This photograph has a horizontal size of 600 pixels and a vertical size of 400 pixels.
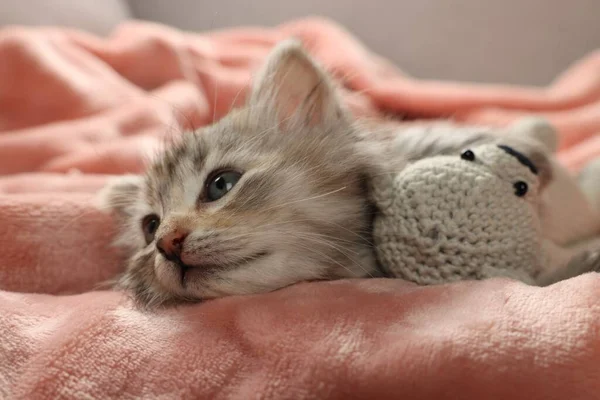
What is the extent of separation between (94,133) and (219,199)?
897 mm

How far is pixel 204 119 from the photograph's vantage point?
2.06m

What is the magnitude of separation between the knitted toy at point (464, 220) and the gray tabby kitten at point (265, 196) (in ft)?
0.29

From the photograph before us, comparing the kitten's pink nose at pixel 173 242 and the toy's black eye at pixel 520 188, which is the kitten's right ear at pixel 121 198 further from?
the toy's black eye at pixel 520 188

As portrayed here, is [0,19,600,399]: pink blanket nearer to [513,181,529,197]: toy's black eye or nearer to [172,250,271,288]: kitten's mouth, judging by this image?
[172,250,271,288]: kitten's mouth

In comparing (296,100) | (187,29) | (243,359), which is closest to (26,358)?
(243,359)

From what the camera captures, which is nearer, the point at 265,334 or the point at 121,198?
the point at 265,334

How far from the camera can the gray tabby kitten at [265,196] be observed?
2.81ft

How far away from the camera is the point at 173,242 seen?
0.86 meters

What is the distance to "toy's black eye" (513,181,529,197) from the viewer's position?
900 millimetres

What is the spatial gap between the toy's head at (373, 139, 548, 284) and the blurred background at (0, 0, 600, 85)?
2127mm

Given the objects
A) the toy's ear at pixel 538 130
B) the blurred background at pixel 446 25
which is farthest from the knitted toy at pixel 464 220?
the blurred background at pixel 446 25

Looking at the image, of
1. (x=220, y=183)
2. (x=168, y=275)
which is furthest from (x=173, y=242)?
(x=220, y=183)

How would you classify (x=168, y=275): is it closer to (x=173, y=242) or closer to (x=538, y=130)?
(x=173, y=242)

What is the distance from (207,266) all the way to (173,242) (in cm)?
6
